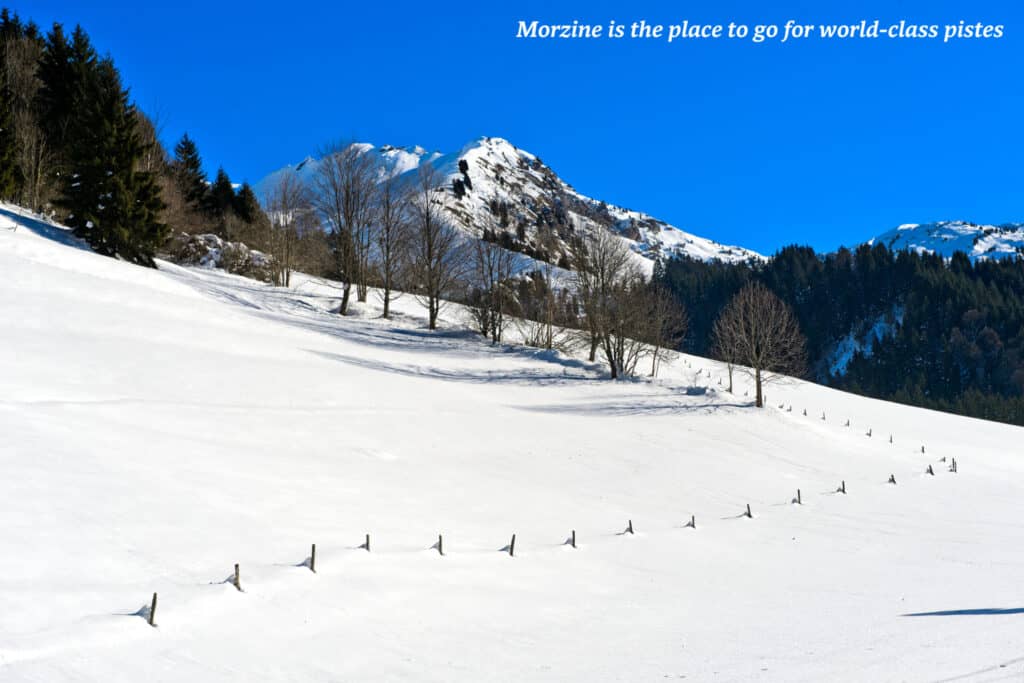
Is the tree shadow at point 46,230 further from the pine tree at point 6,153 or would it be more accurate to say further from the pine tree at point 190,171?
the pine tree at point 190,171

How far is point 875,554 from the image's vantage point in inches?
578

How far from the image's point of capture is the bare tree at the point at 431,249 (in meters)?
46.4

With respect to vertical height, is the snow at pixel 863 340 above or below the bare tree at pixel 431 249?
above

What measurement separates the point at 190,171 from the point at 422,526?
6819 cm

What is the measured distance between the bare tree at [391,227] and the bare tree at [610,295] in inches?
541

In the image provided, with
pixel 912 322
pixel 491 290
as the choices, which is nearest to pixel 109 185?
pixel 491 290

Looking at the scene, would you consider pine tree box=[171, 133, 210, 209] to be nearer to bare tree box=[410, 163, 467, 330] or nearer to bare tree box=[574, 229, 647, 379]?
bare tree box=[410, 163, 467, 330]

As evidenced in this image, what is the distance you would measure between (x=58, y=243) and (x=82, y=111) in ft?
30.6

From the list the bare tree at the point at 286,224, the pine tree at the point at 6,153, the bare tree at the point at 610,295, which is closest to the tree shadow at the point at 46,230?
the pine tree at the point at 6,153

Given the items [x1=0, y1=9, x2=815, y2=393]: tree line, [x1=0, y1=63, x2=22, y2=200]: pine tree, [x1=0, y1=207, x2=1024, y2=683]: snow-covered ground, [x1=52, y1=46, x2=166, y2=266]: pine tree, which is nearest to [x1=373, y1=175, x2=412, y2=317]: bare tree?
[x1=0, y1=9, x2=815, y2=393]: tree line

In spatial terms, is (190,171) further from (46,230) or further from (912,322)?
(912,322)

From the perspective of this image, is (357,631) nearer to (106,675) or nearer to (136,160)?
→ (106,675)

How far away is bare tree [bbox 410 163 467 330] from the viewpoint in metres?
46.4

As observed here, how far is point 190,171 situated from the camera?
6906 cm
